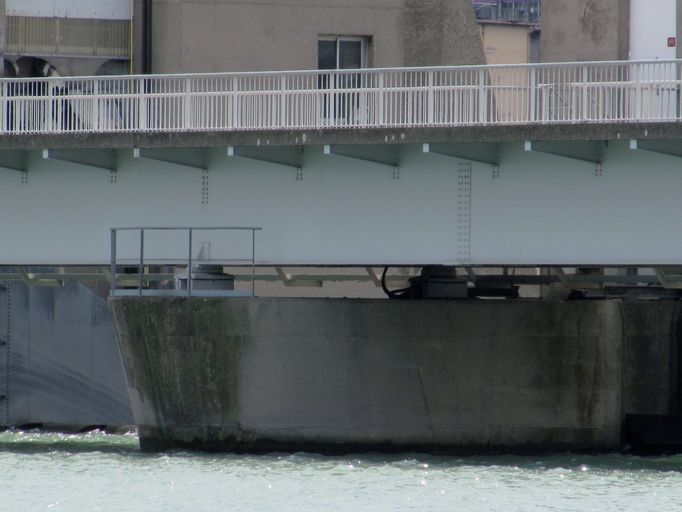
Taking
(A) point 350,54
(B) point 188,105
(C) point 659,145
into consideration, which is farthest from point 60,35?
(C) point 659,145

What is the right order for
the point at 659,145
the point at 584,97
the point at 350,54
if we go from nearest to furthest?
the point at 584,97 → the point at 659,145 → the point at 350,54

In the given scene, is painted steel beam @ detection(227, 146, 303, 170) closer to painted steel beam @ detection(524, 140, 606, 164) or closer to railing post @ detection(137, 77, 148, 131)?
railing post @ detection(137, 77, 148, 131)

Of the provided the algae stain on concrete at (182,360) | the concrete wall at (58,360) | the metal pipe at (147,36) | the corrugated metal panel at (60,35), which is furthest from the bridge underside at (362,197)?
the corrugated metal panel at (60,35)

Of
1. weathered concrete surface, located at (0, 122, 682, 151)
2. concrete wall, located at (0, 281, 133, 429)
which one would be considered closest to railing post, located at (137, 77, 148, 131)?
weathered concrete surface, located at (0, 122, 682, 151)

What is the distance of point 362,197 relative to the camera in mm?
30906

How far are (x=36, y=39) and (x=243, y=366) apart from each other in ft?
54.7

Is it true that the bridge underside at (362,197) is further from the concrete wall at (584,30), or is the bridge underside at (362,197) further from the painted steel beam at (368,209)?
the concrete wall at (584,30)

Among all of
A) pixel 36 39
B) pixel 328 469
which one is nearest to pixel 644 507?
pixel 328 469

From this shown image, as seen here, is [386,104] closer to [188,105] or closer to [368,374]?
[188,105]

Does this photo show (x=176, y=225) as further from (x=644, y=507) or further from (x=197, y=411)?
(x=644, y=507)

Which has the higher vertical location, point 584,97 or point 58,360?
point 584,97

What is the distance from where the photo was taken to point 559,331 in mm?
34281

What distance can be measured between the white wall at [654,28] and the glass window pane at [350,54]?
8.08 meters

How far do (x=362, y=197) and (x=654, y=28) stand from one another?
12725 millimetres
